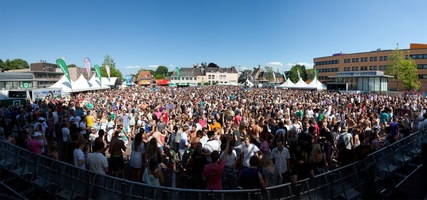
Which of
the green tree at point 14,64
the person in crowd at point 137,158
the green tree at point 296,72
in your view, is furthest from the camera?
the green tree at point 14,64

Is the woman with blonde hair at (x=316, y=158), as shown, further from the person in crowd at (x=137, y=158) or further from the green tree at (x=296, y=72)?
the green tree at (x=296, y=72)

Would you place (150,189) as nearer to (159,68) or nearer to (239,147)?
(239,147)

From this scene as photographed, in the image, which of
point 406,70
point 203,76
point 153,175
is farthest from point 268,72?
point 153,175

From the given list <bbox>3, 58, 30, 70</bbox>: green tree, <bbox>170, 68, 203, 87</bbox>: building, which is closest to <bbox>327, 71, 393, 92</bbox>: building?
<bbox>170, 68, 203, 87</bbox>: building

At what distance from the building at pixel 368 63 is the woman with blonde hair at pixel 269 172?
5753cm

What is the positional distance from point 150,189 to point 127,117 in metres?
9.22

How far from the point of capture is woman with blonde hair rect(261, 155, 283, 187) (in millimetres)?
5035

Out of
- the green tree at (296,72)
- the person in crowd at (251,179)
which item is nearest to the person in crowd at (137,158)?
the person in crowd at (251,179)

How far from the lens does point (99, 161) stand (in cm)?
537

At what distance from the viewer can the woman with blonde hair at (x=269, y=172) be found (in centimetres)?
504

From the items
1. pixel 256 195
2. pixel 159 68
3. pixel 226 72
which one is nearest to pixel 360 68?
pixel 226 72

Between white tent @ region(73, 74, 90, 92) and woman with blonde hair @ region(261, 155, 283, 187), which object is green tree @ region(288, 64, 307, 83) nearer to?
white tent @ region(73, 74, 90, 92)

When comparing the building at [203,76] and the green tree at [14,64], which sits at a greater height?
the green tree at [14,64]

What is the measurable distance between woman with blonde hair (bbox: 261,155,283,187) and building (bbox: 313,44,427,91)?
5753 centimetres
